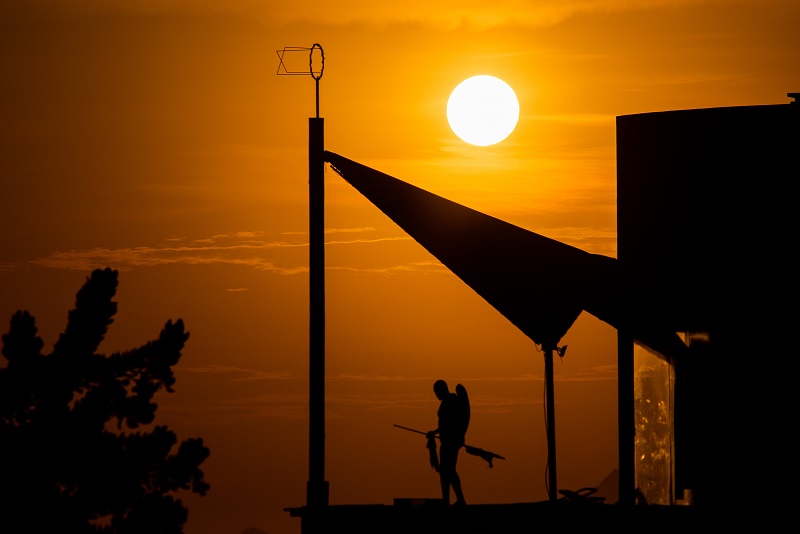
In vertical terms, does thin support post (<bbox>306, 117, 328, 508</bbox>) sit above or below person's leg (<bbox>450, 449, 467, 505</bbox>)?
above

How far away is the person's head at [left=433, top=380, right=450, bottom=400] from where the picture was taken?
13.5 m

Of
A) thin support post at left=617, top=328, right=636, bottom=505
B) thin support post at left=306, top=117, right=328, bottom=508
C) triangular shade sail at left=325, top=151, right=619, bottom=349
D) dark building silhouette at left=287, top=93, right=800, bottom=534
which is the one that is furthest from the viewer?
triangular shade sail at left=325, top=151, right=619, bottom=349

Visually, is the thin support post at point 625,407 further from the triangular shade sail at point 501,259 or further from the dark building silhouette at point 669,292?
the triangular shade sail at point 501,259

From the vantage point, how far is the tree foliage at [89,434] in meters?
3.16

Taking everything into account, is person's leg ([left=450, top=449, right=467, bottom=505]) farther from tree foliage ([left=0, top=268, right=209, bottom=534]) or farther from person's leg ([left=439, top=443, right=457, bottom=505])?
tree foliage ([left=0, top=268, right=209, bottom=534])

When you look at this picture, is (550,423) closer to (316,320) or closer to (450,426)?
(450,426)

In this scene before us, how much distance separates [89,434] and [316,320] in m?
9.97

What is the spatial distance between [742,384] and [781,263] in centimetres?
183

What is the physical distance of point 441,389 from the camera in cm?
1359

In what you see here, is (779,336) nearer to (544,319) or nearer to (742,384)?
(742,384)

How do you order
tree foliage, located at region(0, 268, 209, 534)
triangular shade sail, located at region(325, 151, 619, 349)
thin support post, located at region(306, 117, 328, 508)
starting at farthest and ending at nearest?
triangular shade sail, located at region(325, 151, 619, 349) → thin support post, located at region(306, 117, 328, 508) → tree foliage, located at region(0, 268, 209, 534)

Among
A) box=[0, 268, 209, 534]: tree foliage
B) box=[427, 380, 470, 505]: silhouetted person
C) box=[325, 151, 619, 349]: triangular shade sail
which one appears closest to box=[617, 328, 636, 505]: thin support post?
box=[325, 151, 619, 349]: triangular shade sail

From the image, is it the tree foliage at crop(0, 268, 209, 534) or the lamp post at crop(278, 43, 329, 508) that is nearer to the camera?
the tree foliage at crop(0, 268, 209, 534)

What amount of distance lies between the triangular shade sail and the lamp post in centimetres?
33
